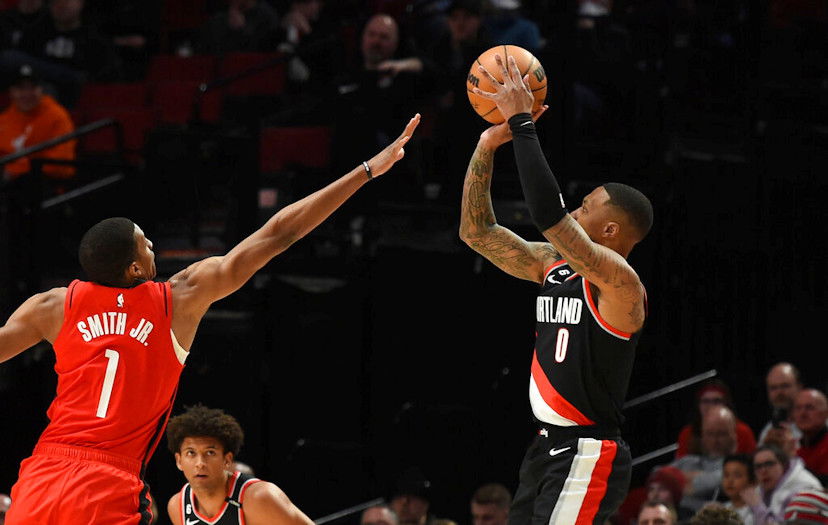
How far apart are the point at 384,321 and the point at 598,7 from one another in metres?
3.64

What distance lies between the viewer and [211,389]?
10.3m

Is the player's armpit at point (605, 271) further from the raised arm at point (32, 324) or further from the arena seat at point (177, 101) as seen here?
the arena seat at point (177, 101)

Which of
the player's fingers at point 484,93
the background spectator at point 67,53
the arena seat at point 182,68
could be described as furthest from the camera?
the arena seat at point 182,68

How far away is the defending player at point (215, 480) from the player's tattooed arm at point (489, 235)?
1.54 m

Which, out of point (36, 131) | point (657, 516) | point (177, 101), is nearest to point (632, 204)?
point (657, 516)

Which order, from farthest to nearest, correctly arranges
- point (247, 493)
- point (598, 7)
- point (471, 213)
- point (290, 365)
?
point (598, 7) → point (290, 365) → point (247, 493) → point (471, 213)

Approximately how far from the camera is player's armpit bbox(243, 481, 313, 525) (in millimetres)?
6859

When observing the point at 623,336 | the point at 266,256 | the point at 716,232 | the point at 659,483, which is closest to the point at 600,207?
the point at 623,336

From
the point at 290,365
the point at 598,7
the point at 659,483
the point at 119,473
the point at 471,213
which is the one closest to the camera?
the point at 119,473

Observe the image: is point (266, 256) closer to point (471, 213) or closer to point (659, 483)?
point (471, 213)

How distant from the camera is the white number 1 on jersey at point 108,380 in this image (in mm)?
5793

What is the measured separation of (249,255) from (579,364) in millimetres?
1387

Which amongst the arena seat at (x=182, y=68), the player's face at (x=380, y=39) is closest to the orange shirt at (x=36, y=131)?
the arena seat at (x=182, y=68)

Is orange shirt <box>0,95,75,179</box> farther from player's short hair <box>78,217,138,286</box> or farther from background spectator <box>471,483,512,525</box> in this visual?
player's short hair <box>78,217,138,286</box>
